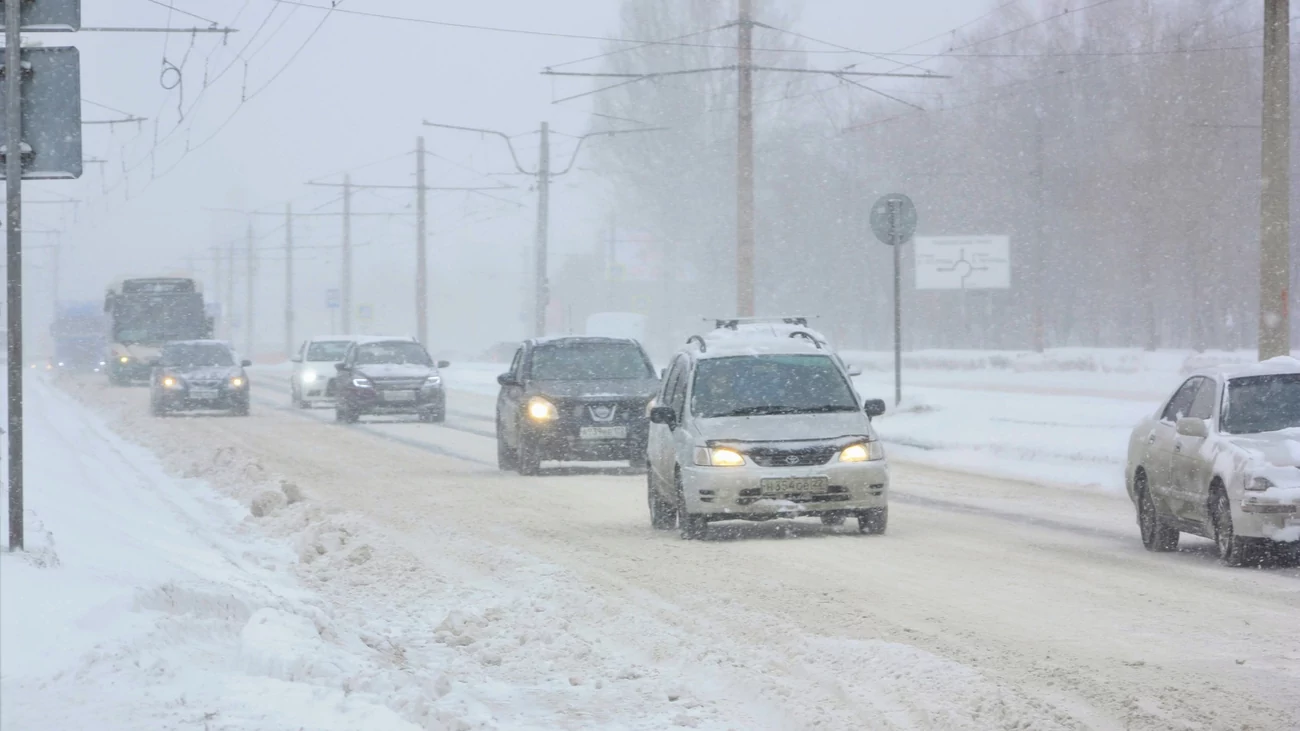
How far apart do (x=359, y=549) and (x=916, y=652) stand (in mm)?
5554

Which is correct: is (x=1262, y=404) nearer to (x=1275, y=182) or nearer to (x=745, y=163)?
(x=1275, y=182)

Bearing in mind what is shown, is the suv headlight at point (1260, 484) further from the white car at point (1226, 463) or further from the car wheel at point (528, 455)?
the car wheel at point (528, 455)

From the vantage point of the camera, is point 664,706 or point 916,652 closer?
point 664,706

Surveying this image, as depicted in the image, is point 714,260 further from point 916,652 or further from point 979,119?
point 916,652

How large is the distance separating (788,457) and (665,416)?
56.0 inches

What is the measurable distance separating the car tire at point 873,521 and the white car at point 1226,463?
1.91 m

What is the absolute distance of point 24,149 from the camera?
8.84 meters

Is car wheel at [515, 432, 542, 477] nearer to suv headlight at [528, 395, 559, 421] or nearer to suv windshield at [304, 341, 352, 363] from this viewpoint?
suv headlight at [528, 395, 559, 421]

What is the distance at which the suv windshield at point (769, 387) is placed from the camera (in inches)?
564

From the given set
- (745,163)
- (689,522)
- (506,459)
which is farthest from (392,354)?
(689,522)

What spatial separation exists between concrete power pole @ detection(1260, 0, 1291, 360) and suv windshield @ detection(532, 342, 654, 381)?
7.21m

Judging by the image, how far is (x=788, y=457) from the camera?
44.1 ft

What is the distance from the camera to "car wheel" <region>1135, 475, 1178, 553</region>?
13.1 meters

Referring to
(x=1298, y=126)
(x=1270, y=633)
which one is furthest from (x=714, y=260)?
(x=1270, y=633)
